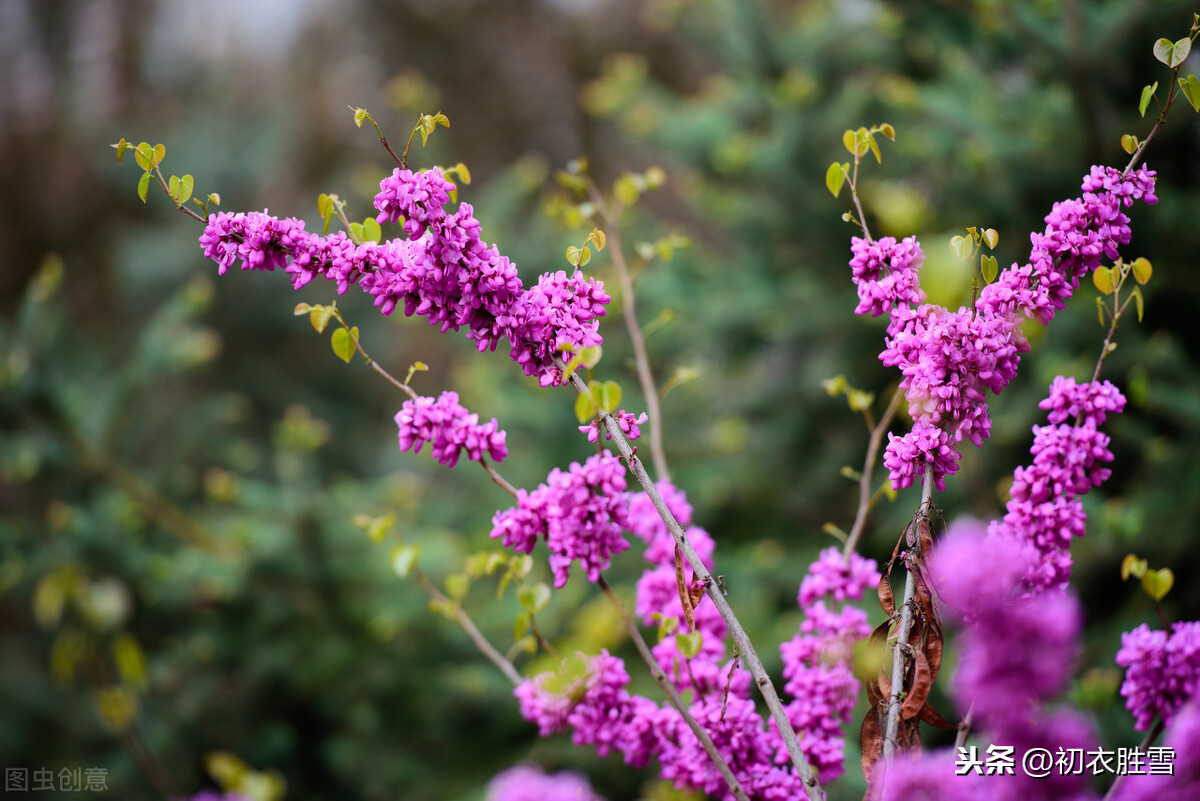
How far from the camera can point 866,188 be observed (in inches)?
63.2

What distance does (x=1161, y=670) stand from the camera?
0.53 meters

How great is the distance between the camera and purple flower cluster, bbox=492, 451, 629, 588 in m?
0.52

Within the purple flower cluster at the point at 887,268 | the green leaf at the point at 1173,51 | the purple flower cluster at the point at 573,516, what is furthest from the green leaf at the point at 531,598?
Result: the green leaf at the point at 1173,51

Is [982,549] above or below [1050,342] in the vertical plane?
below

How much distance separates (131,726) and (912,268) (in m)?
1.30

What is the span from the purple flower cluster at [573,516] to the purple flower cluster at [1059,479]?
0.27 metres

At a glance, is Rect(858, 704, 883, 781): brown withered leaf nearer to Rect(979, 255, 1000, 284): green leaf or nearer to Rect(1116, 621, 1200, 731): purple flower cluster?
Rect(1116, 621, 1200, 731): purple flower cluster

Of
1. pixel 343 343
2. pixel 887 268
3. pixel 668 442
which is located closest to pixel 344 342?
pixel 343 343

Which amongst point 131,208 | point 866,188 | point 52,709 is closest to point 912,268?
point 866,188

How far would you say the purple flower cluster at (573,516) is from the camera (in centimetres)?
52

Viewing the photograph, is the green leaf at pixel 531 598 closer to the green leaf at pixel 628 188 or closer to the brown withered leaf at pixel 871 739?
the brown withered leaf at pixel 871 739

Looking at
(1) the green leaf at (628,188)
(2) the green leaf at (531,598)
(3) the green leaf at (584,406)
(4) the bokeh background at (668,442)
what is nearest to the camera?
(3) the green leaf at (584,406)

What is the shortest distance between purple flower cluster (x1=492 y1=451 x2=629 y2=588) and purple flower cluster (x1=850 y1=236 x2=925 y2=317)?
21 cm

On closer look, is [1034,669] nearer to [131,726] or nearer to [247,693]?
[131,726]
